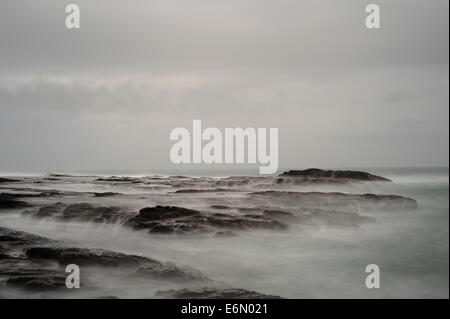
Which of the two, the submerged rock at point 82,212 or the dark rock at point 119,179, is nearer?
the submerged rock at point 82,212

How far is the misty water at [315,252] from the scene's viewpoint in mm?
8906

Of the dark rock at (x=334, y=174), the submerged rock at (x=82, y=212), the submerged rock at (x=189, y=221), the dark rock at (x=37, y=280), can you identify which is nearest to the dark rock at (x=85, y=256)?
the dark rock at (x=37, y=280)

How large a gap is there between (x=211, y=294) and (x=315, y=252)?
264 centimetres

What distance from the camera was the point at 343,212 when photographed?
1057 centimetres

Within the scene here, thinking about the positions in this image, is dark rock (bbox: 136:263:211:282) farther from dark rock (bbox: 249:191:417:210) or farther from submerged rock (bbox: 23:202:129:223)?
dark rock (bbox: 249:191:417:210)

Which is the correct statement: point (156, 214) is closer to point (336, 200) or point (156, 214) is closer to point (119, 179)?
point (119, 179)

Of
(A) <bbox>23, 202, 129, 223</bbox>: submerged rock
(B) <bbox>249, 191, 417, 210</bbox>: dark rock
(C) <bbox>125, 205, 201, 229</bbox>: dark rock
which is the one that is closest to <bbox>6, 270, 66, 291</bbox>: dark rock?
(C) <bbox>125, 205, 201, 229</bbox>: dark rock

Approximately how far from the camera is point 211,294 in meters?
8.38

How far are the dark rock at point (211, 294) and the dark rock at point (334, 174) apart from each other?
385 centimetres

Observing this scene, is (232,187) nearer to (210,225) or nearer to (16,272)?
(210,225)

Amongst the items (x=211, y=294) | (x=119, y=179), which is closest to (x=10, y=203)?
(x=119, y=179)

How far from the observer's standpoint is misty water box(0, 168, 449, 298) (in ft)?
29.2

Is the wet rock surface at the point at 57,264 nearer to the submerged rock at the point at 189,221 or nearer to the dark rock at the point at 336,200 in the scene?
the submerged rock at the point at 189,221
